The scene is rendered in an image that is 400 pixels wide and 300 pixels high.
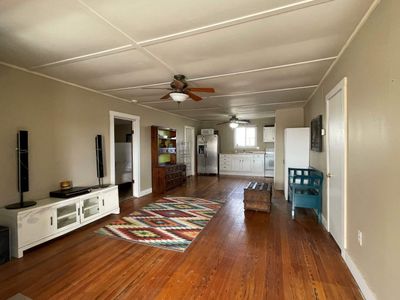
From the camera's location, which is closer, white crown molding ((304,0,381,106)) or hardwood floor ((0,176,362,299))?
white crown molding ((304,0,381,106))

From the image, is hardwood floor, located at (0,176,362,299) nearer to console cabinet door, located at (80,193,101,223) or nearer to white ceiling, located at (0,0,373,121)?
console cabinet door, located at (80,193,101,223)

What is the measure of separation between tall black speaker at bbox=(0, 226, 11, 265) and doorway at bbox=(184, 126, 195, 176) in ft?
19.2

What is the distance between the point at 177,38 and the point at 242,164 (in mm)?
6899

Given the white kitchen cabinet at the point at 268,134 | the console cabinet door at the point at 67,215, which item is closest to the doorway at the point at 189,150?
the white kitchen cabinet at the point at 268,134

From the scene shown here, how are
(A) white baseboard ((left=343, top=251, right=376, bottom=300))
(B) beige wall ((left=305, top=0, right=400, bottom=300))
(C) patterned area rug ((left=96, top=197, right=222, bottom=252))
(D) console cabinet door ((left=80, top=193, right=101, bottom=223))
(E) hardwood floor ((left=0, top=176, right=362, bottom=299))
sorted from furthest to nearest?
(D) console cabinet door ((left=80, top=193, right=101, bottom=223)), (C) patterned area rug ((left=96, top=197, right=222, bottom=252)), (E) hardwood floor ((left=0, top=176, right=362, bottom=299)), (A) white baseboard ((left=343, top=251, right=376, bottom=300)), (B) beige wall ((left=305, top=0, right=400, bottom=300))

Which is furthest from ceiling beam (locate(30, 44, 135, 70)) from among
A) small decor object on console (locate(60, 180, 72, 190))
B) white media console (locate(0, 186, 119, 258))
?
white media console (locate(0, 186, 119, 258))

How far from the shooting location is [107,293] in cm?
181

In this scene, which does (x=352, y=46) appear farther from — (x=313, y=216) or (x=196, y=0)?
(x=313, y=216)

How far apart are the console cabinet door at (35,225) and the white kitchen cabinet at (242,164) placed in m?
6.74

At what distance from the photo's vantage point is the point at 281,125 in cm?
589

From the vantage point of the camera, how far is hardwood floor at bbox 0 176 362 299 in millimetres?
1823

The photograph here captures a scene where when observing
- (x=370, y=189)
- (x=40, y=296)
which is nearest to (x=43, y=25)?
(x=40, y=296)

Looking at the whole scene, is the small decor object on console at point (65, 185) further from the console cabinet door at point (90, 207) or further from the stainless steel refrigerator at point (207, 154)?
the stainless steel refrigerator at point (207, 154)

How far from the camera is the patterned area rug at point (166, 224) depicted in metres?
2.81
